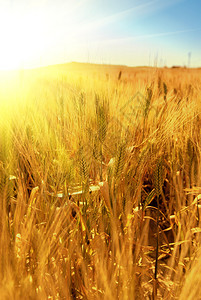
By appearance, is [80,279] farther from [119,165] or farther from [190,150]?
[190,150]

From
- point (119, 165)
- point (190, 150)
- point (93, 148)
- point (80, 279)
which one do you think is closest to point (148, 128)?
point (190, 150)

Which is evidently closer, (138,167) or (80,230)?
(80,230)

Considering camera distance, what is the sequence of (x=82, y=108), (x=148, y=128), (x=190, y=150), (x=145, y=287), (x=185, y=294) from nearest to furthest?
(x=185, y=294), (x=145, y=287), (x=190, y=150), (x=82, y=108), (x=148, y=128)

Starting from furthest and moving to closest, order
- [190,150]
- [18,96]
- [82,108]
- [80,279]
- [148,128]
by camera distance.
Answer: [18,96] < [148,128] < [82,108] < [190,150] < [80,279]

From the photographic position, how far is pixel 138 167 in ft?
2.85

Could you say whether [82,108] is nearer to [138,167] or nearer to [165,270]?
[138,167]

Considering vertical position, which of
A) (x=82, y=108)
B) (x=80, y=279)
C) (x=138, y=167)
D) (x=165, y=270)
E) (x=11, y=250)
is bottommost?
(x=165, y=270)

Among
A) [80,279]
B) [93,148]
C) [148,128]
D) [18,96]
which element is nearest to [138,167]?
[93,148]

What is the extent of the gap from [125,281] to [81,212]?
0.74 ft

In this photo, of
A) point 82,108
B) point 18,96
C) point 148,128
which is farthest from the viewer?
point 18,96

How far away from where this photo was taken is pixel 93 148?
0.84 m

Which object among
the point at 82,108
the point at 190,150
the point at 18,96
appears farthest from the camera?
the point at 18,96

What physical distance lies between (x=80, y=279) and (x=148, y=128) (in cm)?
83

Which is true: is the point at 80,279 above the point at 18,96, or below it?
below
